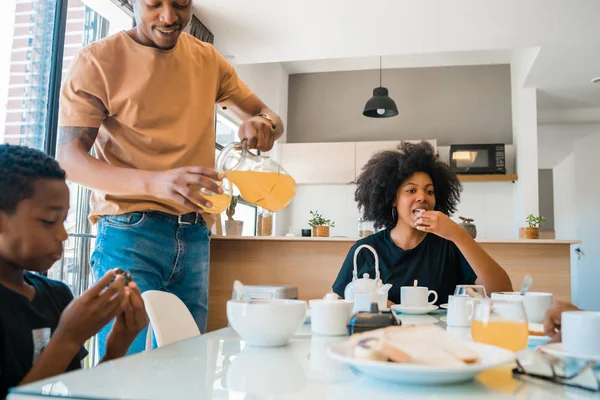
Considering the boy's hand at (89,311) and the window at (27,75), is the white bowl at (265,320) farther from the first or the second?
the window at (27,75)

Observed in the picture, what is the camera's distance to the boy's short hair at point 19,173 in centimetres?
91

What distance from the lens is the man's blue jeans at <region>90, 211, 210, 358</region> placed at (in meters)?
1.31

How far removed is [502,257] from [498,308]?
3054 millimetres

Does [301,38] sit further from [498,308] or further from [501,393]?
[501,393]

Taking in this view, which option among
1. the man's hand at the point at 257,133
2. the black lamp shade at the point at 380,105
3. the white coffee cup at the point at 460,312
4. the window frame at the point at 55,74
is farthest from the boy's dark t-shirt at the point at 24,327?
the black lamp shade at the point at 380,105

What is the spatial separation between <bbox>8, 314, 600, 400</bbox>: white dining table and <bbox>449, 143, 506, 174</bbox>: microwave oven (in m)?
5.03

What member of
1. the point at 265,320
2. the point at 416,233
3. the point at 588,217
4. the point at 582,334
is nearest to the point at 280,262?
the point at 416,233

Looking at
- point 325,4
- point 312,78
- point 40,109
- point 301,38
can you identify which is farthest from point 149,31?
point 312,78

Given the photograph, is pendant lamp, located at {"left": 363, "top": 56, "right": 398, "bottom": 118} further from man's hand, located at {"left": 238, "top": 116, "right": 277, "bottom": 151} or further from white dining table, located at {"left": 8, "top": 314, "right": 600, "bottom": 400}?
white dining table, located at {"left": 8, "top": 314, "right": 600, "bottom": 400}

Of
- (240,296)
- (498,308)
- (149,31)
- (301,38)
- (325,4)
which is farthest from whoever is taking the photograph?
(301,38)

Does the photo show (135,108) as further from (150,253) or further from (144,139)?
(150,253)

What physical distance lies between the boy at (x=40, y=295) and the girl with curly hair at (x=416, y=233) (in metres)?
1.22

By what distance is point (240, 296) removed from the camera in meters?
1.06

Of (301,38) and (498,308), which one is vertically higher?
(301,38)
